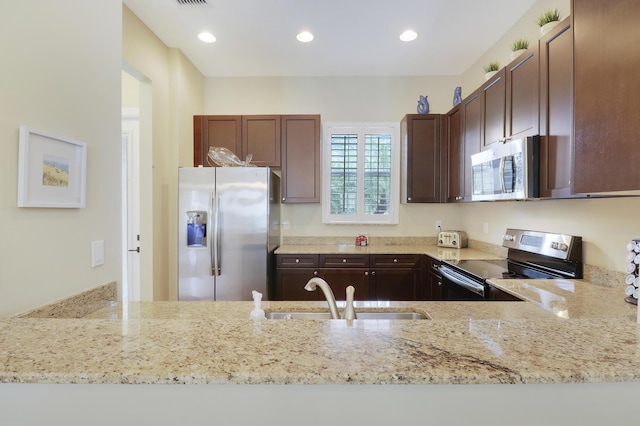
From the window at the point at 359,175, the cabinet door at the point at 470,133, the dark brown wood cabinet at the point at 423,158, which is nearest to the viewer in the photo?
the cabinet door at the point at 470,133

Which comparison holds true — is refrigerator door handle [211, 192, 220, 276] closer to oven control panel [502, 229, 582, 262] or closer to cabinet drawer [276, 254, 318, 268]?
cabinet drawer [276, 254, 318, 268]

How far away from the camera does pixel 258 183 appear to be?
286 cm

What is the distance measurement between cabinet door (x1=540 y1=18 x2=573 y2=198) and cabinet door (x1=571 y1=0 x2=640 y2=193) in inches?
17.9

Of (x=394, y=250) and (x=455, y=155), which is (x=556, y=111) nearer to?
(x=455, y=155)

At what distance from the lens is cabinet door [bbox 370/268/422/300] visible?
3156 mm

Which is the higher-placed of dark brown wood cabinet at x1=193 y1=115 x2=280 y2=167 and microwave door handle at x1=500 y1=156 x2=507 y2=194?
dark brown wood cabinet at x1=193 y1=115 x2=280 y2=167

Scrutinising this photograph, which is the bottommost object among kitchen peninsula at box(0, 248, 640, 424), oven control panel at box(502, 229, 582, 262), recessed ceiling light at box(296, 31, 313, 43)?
kitchen peninsula at box(0, 248, 640, 424)

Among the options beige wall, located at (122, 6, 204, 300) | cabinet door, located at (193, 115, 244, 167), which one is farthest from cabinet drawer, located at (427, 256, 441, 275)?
beige wall, located at (122, 6, 204, 300)

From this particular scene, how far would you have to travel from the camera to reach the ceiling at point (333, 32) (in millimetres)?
2400

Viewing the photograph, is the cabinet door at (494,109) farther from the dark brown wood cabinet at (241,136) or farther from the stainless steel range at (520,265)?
the dark brown wood cabinet at (241,136)

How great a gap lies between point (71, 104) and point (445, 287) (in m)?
2.74

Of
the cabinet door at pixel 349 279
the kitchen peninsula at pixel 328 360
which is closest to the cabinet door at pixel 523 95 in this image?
the kitchen peninsula at pixel 328 360

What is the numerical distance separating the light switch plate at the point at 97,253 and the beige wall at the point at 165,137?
157 centimetres

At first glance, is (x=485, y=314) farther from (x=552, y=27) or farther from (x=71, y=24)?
(x=71, y=24)
